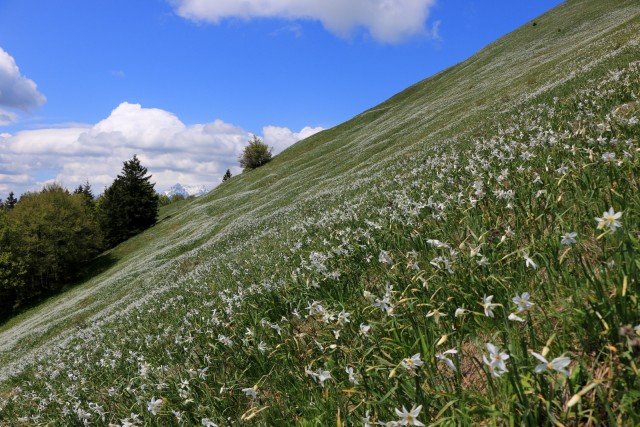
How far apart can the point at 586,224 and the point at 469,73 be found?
76142mm

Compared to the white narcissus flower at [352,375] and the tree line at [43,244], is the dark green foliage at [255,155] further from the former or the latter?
the white narcissus flower at [352,375]

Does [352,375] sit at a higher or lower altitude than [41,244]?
lower

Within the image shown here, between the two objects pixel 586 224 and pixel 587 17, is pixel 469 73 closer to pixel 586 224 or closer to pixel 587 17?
pixel 587 17

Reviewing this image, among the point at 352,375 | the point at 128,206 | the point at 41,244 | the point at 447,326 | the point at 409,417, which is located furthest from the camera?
the point at 128,206

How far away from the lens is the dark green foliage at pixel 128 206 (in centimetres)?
7769

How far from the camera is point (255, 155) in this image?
9450 cm

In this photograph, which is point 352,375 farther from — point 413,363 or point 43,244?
point 43,244

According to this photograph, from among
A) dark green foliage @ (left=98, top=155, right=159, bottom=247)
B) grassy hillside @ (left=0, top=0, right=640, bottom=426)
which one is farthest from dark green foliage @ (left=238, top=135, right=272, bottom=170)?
grassy hillside @ (left=0, top=0, right=640, bottom=426)

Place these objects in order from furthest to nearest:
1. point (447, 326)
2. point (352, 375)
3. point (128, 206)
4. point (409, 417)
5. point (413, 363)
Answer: point (128, 206) < point (447, 326) < point (352, 375) < point (413, 363) < point (409, 417)

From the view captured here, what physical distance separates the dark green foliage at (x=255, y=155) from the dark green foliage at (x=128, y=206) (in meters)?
23.9

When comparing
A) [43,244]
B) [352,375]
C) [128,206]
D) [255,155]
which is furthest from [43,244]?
[352,375]

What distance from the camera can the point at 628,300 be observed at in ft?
7.93

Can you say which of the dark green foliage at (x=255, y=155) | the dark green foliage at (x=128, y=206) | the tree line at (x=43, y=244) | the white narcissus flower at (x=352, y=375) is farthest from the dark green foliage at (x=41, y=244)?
the white narcissus flower at (x=352, y=375)

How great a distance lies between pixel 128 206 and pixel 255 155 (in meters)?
31.9
